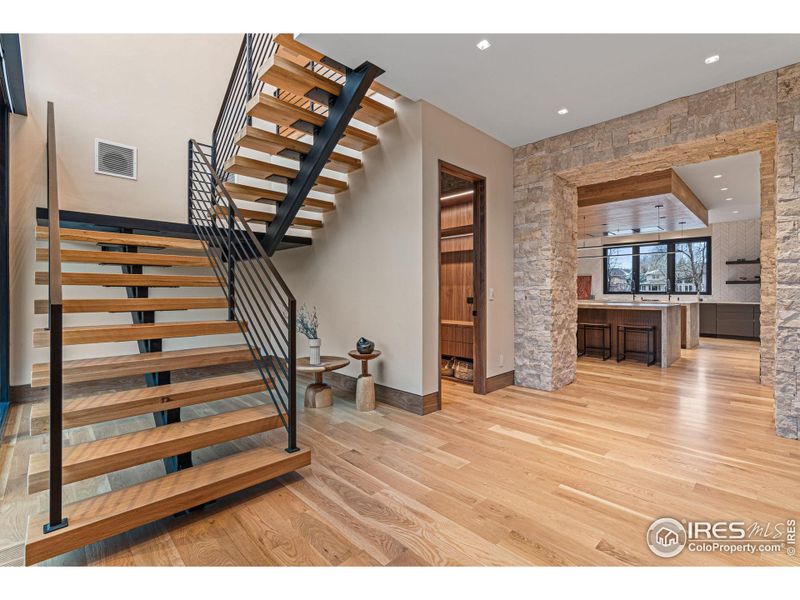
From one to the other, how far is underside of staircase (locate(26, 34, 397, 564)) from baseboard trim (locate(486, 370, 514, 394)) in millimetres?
2333

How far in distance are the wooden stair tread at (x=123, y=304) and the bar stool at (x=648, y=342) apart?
603 cm

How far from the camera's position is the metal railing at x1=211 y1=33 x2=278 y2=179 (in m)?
3.49

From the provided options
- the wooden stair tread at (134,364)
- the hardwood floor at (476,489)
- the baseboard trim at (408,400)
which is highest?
the wooden stair tread at (134,364)

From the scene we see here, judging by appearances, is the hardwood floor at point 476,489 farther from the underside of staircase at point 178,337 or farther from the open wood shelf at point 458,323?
the open wood shelf at point 458,323

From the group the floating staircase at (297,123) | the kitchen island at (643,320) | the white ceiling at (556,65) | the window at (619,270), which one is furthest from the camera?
the window at (619,270)

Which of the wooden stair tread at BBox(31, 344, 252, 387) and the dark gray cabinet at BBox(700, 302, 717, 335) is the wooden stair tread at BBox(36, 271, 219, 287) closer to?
the wooden stair tread at BBox(31, 344, 252, 387)

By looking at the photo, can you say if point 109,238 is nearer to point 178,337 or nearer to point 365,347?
point 178,337

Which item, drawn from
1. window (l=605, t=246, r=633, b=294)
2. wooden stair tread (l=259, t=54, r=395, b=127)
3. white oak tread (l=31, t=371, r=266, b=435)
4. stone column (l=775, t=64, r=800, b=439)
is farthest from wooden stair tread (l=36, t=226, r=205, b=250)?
window (l=605, t=246, r=633, b=294)

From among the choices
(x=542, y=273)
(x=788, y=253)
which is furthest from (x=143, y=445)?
(x=788, y=253)

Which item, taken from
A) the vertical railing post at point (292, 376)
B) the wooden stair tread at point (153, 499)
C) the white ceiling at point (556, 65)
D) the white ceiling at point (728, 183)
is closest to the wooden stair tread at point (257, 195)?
the white ceiling at point (556, 65)

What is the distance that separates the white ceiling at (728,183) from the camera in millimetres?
5234

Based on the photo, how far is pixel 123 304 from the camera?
2.70 metres

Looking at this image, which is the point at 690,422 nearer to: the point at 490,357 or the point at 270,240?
the point at 490,357
